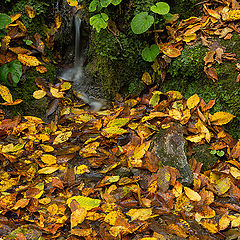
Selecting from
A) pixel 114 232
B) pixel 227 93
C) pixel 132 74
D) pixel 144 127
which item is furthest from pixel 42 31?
pixel 114 232

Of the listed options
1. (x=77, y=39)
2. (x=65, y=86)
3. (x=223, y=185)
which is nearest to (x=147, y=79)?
(x=65, y=86)

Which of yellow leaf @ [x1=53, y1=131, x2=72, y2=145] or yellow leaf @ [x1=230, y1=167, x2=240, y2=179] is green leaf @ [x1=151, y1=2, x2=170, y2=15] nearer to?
yellow leaf @ [x1=53, y1=131, x2=72, y2=145]

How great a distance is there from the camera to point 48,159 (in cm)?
262

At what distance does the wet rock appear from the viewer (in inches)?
91.1

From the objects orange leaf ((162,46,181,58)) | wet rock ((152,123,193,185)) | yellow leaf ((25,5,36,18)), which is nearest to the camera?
wet rock ((152,123,193,185))

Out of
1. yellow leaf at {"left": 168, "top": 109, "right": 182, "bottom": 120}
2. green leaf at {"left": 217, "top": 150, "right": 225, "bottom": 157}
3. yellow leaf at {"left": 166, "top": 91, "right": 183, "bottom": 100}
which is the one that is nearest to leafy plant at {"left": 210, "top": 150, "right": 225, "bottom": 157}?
green leaf at {"left": 217, "top": 150, "right": 225, "bottom": 157}

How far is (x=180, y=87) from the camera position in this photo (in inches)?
126

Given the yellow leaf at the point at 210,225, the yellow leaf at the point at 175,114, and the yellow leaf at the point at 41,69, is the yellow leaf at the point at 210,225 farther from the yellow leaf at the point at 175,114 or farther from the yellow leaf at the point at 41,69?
the yellow leaf at the point at 41,69

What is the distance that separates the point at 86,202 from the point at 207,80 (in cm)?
207

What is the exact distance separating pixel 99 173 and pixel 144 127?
2.63 ft

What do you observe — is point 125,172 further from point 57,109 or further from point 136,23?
point 136,23

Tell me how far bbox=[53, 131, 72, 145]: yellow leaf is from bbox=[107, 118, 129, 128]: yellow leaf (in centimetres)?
52

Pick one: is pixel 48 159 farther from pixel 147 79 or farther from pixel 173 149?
pixel 147 79

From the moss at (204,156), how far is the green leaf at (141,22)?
1.60 metres
